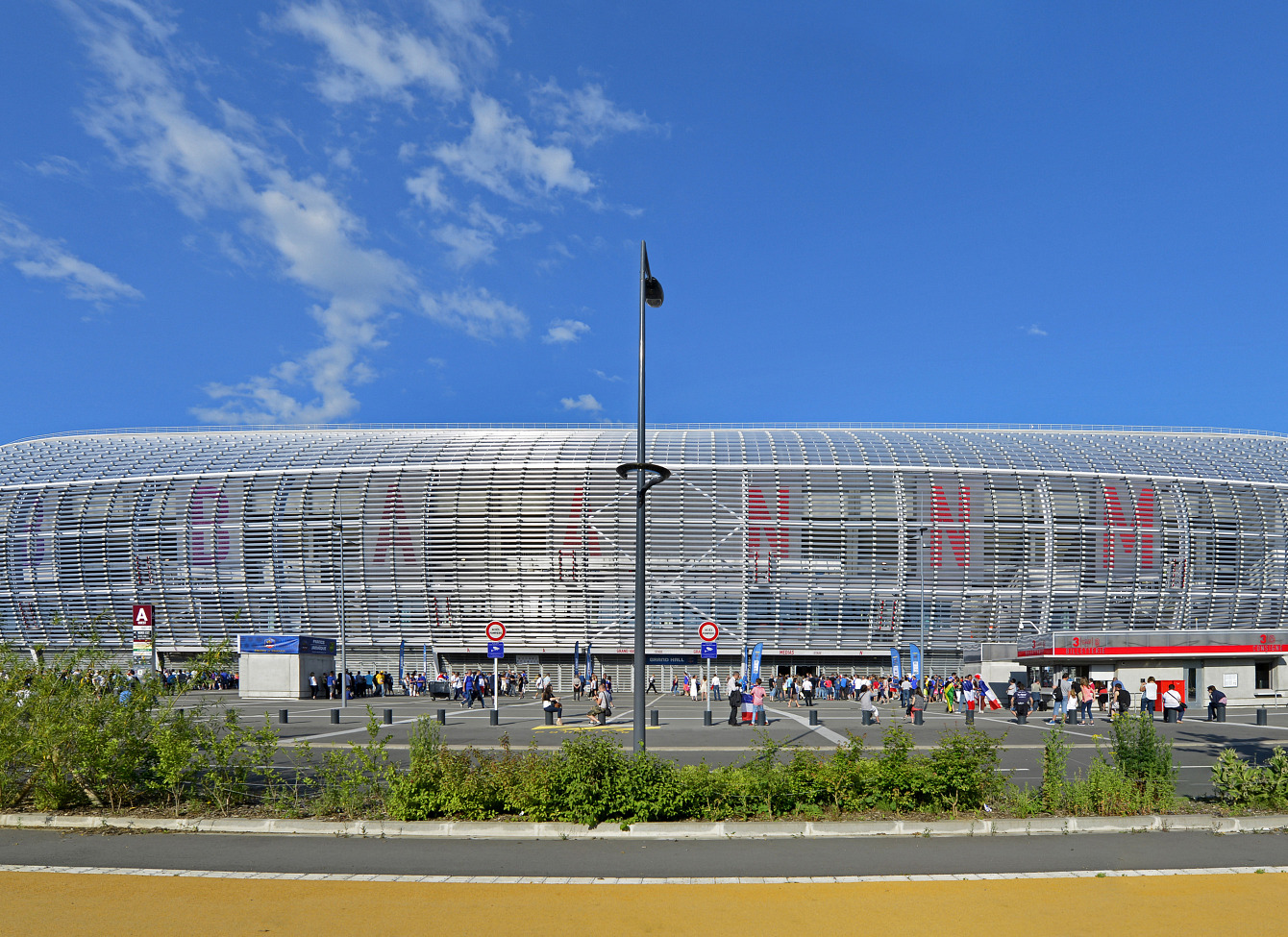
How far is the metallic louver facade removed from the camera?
54.4m

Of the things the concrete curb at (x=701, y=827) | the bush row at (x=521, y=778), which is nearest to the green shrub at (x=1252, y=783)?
the bush row at (x=521, y=778)

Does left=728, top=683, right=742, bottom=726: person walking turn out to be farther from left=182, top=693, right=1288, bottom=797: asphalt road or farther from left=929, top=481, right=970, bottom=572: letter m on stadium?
left=929, top=481, right=970, bottom=572: letter m on stadium

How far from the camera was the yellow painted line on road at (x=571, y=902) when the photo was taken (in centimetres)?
735

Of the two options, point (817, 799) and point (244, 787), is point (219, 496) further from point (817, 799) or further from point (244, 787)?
point (817, 799)

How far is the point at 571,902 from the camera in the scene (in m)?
7.93

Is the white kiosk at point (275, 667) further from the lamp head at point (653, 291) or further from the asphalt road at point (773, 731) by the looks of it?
the lamp head at point (653, 291)

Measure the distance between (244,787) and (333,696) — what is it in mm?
37262

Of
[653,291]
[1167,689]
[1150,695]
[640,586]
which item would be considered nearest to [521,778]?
[640,586]

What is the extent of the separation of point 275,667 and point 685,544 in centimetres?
2490

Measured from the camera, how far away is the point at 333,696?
153 feet

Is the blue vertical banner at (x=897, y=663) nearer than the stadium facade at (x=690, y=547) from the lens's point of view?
Yes

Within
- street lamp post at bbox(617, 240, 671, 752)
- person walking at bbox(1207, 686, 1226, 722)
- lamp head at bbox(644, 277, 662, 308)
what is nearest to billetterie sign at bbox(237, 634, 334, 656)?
street lamp post at bbox(617, 240, 671, 752)

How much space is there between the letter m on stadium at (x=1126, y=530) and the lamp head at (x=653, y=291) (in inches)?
1978

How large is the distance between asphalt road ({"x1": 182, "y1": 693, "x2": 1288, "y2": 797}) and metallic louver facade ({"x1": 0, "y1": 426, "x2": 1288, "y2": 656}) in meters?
16.5
